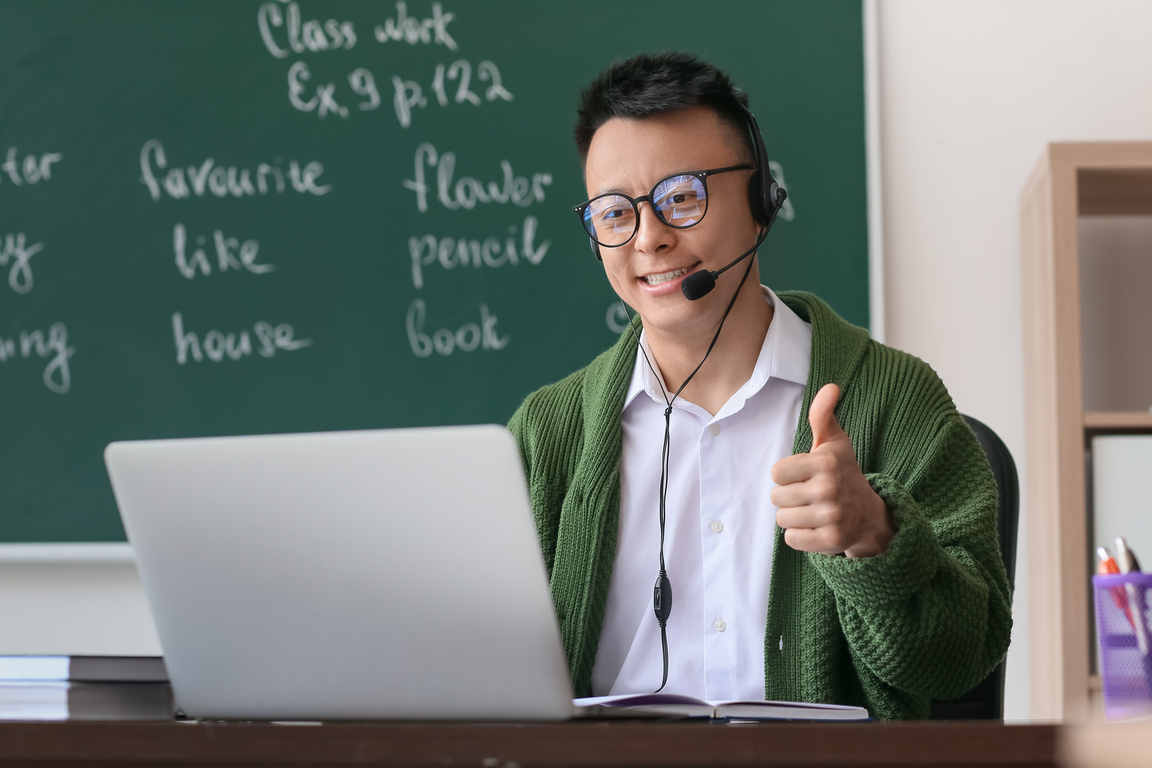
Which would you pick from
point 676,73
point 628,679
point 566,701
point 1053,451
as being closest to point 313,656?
point 566,701

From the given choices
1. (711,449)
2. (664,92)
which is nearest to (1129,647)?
(711,449)

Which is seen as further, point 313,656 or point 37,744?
point 313,656

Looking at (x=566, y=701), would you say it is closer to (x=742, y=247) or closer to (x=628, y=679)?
(x=628, y=679)

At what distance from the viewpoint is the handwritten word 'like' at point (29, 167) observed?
78.9 inches

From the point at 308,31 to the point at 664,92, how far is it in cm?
107

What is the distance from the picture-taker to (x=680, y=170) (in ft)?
3.81

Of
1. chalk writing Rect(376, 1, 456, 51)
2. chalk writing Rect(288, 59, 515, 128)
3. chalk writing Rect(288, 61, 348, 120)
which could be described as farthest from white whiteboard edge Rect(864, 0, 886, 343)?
chalk writing Rect(288, 61, 348, 120)

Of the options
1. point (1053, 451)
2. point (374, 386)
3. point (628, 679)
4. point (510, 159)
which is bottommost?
point (628, 679)

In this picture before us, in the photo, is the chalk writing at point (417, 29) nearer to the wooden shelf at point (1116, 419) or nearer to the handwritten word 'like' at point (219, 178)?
the handwritten word 'like' at point (219, 178)

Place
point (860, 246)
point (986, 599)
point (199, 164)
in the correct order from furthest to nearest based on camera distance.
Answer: point (199, 164), point (860, 246), point (986, 599)

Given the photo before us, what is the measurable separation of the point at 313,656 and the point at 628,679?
1.85 feet

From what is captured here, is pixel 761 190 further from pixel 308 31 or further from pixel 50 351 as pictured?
pixel 50 351

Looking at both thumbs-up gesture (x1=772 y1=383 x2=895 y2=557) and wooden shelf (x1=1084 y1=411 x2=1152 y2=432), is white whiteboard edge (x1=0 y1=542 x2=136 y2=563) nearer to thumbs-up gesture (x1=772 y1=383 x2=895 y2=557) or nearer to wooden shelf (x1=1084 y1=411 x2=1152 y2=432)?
thumbs-up gesture (x1=772 y1=383 x2=895 y2=557)

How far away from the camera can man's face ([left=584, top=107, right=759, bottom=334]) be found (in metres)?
1.17
